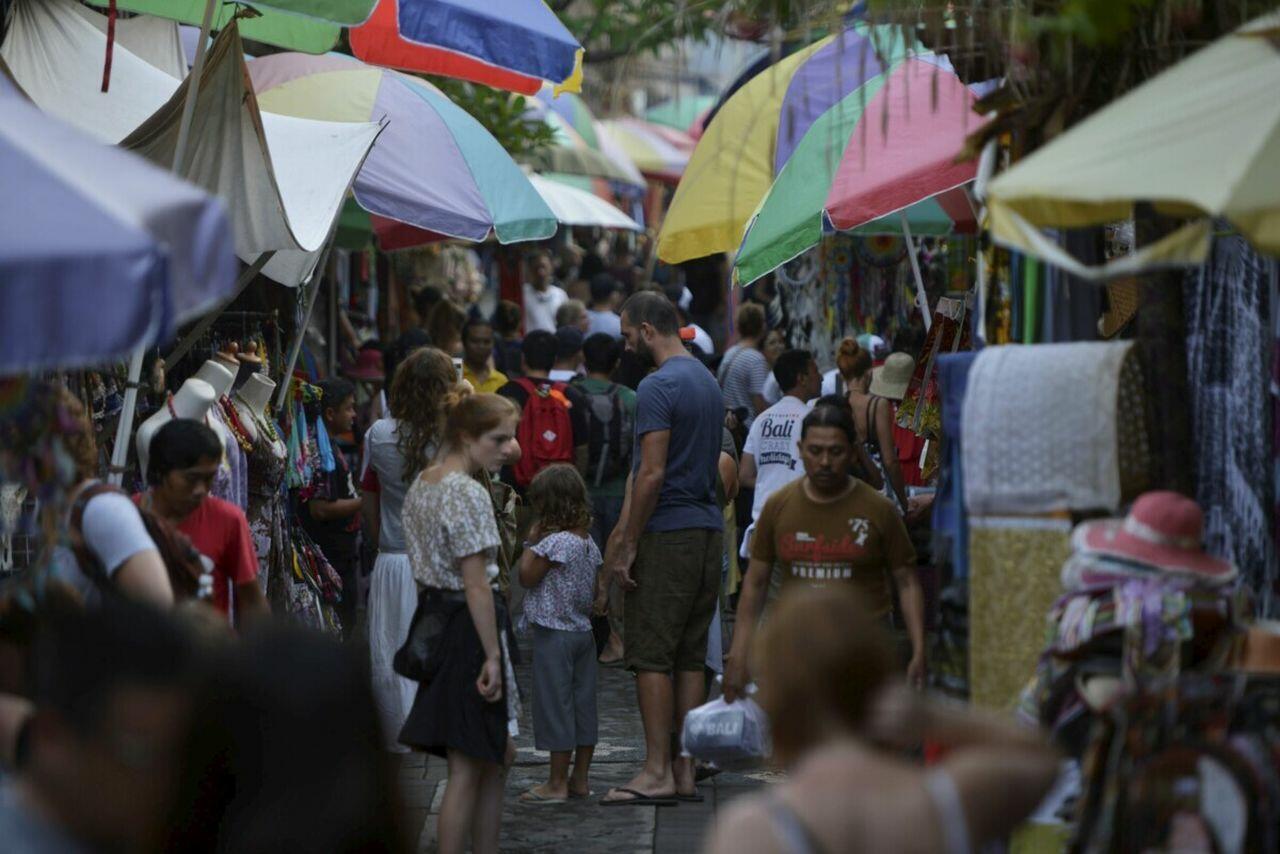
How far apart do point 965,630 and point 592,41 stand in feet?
41.7

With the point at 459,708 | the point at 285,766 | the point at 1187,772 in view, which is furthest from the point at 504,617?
the point at 285,766

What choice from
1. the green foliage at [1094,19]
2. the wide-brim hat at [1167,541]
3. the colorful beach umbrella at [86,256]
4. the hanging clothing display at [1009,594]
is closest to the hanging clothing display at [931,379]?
the hanging clothing display at [1009,594]

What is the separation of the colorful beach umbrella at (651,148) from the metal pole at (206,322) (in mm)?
17963

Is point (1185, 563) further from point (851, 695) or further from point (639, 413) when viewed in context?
point (639, 413)

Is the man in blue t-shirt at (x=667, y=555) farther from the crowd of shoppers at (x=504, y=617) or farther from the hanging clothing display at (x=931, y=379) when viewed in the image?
the hanging clothing display at (x=931, y=379)

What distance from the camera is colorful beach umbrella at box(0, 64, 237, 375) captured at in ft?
11.8

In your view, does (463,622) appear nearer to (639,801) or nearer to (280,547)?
(639,801)

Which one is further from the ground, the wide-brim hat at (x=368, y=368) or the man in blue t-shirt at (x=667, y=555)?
the wide-brim hat at (x=368, y=368)

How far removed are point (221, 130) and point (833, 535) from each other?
9.35 ft

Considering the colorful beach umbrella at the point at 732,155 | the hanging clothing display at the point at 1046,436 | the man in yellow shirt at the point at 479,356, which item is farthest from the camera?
the man in yellow shirt at the point at 479,356

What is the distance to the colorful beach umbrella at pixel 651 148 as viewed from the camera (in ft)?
88.9

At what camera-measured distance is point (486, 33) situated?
8.30 metres

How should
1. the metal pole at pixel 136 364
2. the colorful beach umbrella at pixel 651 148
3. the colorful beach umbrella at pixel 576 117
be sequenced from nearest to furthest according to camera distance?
1. the metal pole at pixel 136 364
2. the colorful beach umbrella at pixel 576 117
3. the colorful beach umbrella at pixel 651 148

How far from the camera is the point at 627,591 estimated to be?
26.6 feet
